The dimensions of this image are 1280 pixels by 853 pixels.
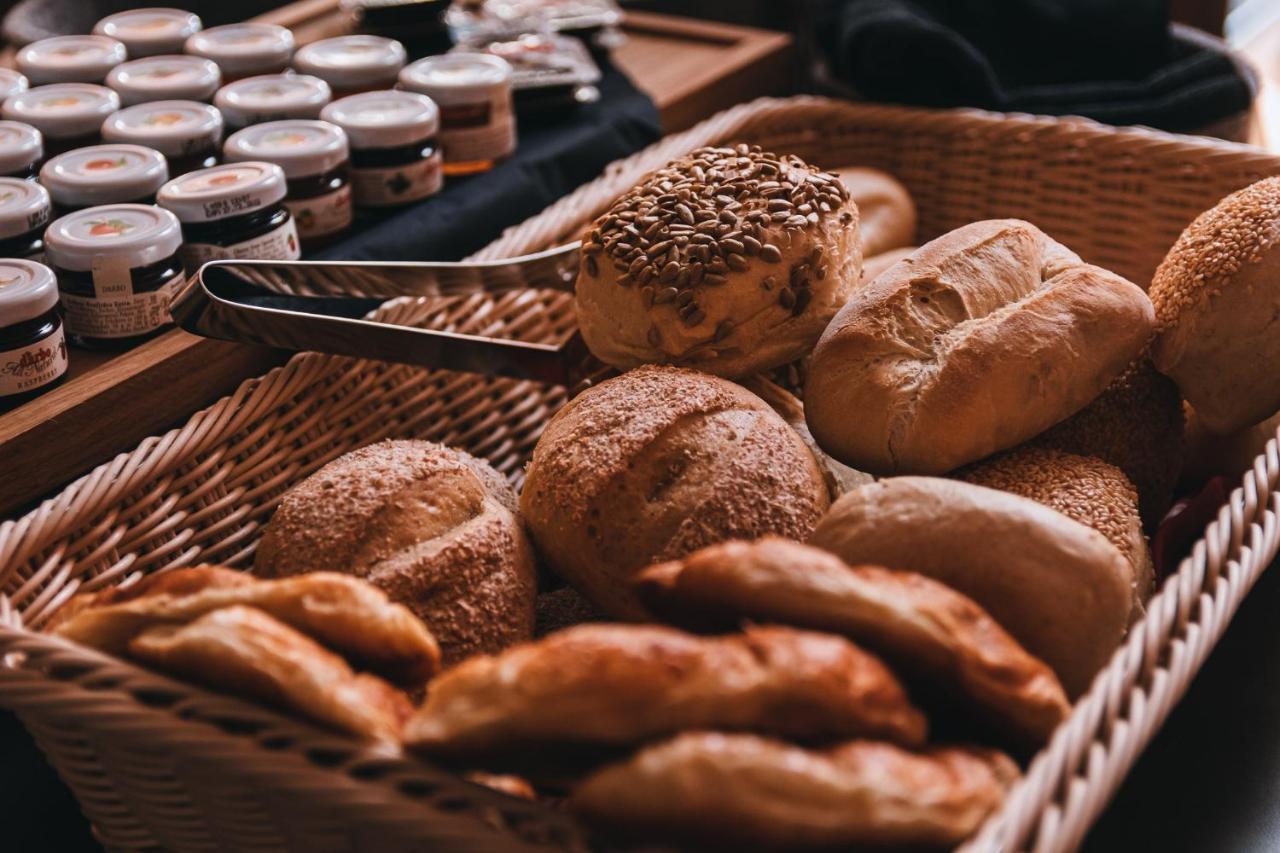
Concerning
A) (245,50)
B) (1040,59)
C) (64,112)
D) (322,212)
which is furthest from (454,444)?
(1040,59)

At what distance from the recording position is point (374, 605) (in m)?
0.86

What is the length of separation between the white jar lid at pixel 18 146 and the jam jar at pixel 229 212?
0.20 metres

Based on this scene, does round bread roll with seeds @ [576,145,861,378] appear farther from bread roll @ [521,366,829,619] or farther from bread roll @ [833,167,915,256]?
bread roll @ [833,167,915,256]

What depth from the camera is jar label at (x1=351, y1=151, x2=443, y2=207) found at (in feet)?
5.67

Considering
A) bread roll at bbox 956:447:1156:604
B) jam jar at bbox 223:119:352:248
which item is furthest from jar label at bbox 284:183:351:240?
bread roll at bbox 956:447:1156:604

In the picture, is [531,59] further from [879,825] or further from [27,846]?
[879,825]

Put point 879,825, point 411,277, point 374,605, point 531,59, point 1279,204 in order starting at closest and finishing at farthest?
point 879,825 < point 374,605 < point 1279,204 < point 411,277 < point 531,59

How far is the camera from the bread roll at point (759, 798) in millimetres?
633

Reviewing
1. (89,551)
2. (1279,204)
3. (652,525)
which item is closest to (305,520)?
(89,551)

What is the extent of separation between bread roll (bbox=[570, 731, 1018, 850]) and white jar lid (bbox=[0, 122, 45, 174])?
1.23m

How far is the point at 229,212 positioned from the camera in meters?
1.42

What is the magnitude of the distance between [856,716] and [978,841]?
10cm

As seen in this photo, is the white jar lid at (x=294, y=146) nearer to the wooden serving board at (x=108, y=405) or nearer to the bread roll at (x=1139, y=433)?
the wooden serving board at (x=108, y=405)

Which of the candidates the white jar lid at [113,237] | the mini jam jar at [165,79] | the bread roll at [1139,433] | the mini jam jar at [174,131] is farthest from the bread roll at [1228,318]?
the mini jam jar at [165,79]
